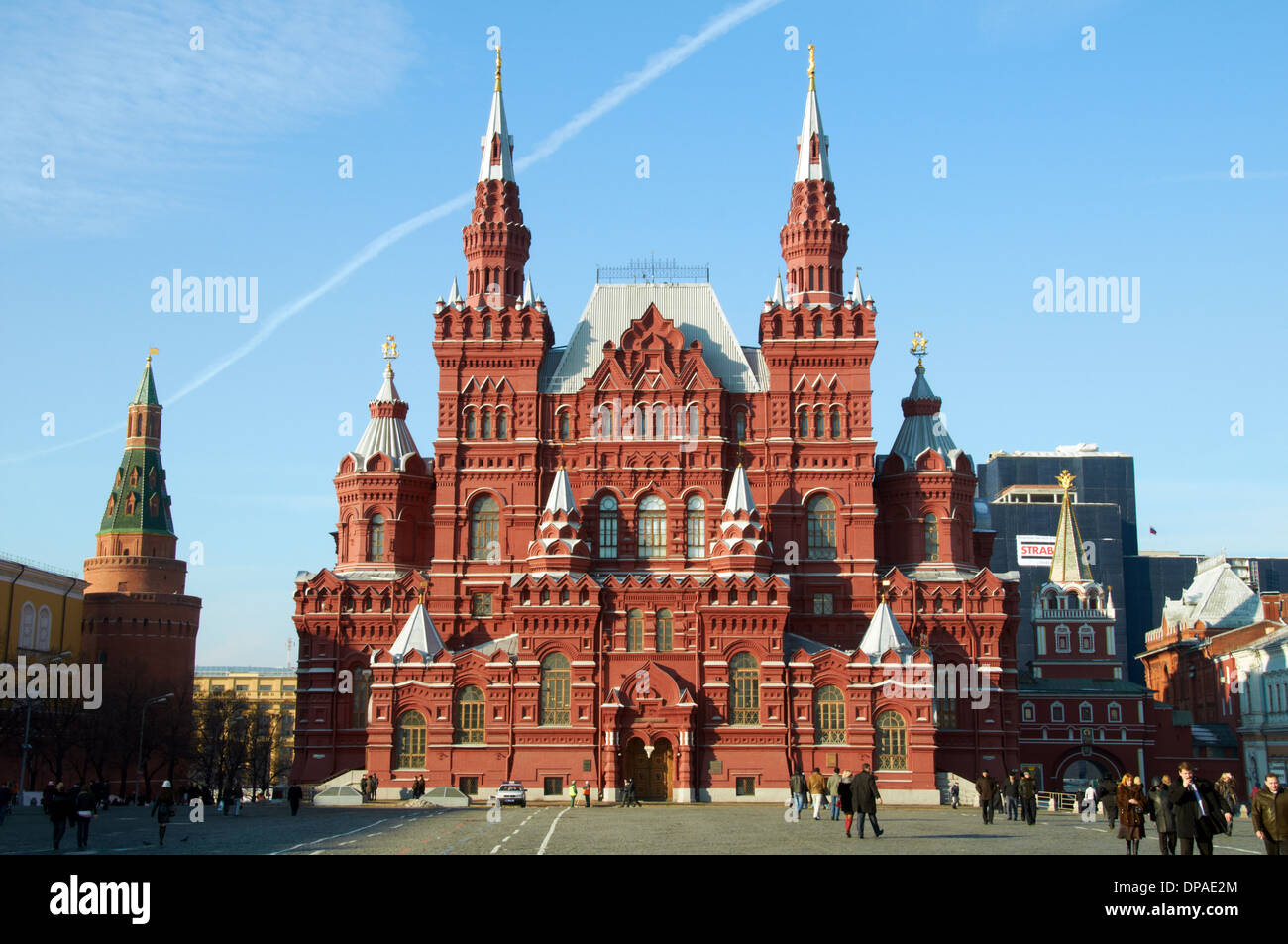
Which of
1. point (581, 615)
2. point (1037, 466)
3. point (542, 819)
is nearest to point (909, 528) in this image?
point (581, 615)

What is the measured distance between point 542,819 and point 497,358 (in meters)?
32.2

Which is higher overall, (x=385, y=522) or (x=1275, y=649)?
(x=385, y=522)

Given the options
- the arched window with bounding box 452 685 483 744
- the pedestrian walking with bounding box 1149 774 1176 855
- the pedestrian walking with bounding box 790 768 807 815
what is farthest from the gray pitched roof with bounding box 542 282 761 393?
the pedestrian walking with bounding box 1149 774 1176 855

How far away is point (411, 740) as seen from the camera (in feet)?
226

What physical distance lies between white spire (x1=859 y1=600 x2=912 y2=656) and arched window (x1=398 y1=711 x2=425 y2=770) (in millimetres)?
21874

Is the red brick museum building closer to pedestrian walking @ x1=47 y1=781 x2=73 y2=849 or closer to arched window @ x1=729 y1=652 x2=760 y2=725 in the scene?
arched window @ x1=729 y1=652 x2=760 y2=725

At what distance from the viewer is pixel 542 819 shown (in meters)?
49.4

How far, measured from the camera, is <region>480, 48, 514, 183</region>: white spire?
79000 millimetres

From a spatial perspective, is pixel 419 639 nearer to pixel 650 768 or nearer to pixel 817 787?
pixel 650 768

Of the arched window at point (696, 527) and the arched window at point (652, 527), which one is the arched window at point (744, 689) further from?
the arched window at point (652, 527)

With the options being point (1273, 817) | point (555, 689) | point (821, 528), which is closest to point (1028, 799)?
point (1273, 817)

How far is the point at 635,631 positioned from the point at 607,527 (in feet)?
22.2

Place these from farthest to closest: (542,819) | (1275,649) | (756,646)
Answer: (1275,649) < (756,646) < (542,819)
